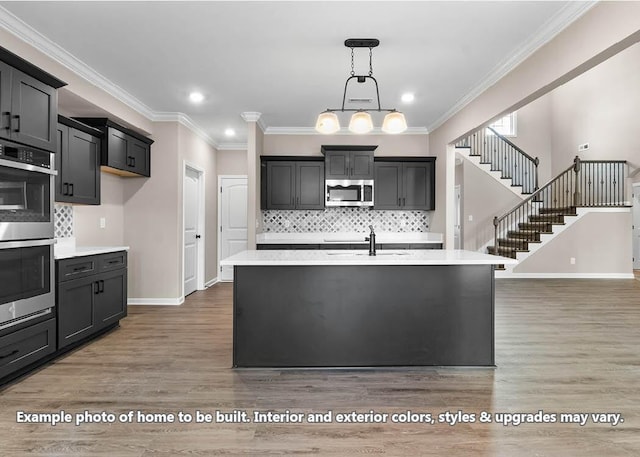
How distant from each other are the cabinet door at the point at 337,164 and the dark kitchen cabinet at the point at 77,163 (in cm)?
336

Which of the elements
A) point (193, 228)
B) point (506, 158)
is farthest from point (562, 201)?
point (193, 228)

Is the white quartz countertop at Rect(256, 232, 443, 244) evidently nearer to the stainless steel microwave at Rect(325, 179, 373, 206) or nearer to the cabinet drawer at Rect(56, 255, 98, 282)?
the stainless steel microwave at Rect(325, 179, 373, 206)

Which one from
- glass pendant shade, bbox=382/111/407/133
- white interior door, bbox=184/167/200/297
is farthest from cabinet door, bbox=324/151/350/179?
glass pendant shade, bbox=382/111/407/133

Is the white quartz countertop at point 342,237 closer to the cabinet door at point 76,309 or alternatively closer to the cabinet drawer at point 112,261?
the cabinet drawer at point 112,261

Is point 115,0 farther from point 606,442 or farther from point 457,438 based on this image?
point 606,442

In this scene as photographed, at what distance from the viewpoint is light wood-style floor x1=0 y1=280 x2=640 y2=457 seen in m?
2.18

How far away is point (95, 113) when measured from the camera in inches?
187

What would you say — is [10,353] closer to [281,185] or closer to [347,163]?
[281,185]

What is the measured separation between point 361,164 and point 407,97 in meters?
1.71

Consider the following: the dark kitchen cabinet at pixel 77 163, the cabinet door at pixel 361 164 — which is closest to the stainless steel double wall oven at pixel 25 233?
the dark kitchen cabinet at pixel 77 163

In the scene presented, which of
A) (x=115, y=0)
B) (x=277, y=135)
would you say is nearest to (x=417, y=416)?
(x=115, y=0)

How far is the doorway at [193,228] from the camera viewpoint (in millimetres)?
6453

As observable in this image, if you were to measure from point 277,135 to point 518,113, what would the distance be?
6.63 metres

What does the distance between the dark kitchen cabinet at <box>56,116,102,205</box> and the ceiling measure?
41cm
